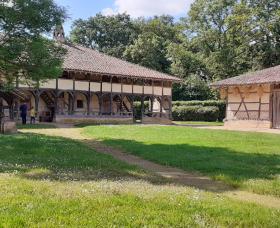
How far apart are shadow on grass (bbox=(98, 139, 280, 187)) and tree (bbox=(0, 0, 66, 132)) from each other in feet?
15.9

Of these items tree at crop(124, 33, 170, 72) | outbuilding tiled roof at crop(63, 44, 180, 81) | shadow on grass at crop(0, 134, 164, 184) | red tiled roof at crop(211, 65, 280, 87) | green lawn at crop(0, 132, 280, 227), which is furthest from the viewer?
tree at crop(124, 33, 170, 72)

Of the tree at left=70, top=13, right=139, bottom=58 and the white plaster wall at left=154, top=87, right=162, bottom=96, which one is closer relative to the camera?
the white plaster wall at left=154, top=87, right=162, bottom=96

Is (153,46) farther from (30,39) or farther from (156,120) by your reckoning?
(30,39)

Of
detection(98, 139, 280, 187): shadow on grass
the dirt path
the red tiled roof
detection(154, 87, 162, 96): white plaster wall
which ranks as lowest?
the dirt path

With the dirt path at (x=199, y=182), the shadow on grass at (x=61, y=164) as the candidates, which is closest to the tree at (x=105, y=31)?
the shadow on grass at (x=61, y=164)

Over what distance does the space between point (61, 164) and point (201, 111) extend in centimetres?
3690

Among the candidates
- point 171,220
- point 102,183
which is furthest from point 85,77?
point 171,220

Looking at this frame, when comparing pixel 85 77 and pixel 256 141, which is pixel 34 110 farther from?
pixel 256 141

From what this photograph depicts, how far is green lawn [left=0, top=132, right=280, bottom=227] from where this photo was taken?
640 cm

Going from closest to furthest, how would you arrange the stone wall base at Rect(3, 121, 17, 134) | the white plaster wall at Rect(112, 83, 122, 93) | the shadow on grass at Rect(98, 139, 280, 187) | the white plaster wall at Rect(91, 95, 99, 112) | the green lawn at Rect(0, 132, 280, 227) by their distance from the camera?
the green lawn at Rect(0, 132, 280, 227) < the shadow on grass at Rect(98, 139, 280, 187) < the stone wall base at Rect(3, 121, 17, 134) < the white plaster wall at Rect(112, 83, 122, 93) < the white plaster wall at Rect(91, 95, 99, 112)

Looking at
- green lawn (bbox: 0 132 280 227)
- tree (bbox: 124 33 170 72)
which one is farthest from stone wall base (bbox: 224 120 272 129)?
tree (bbox: 124 33 170 72)

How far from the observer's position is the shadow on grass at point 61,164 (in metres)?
10.4

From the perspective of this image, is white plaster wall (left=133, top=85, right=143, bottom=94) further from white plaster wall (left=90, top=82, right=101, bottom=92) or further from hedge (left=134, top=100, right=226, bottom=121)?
hedge (left=134, top=100, right=226, bottom=121)

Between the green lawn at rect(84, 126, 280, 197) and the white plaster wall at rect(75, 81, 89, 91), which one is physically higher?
A: the white plaster wall at rect(75, 81, 89, 91)
